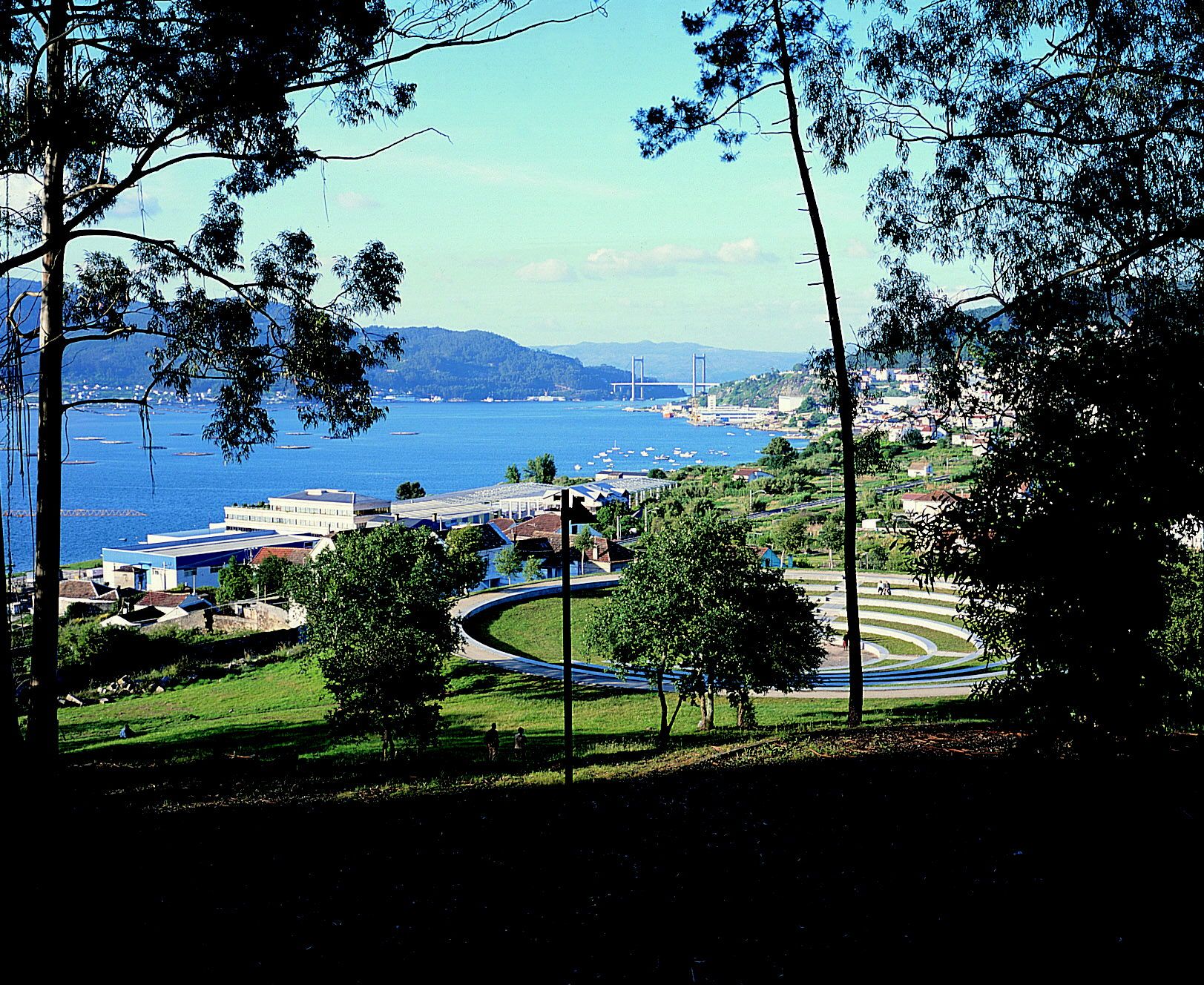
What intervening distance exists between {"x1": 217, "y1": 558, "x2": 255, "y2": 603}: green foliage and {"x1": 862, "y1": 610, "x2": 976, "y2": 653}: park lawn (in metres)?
30.1

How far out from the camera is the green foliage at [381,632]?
48.4 feet

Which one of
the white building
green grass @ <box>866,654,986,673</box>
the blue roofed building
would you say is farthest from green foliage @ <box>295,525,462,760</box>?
the white building

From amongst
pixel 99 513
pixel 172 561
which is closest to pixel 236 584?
pixel 172 561

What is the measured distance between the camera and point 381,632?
1488 centimetres

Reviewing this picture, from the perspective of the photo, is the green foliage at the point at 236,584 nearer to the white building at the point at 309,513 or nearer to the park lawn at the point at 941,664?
the white building at the point at 309,513

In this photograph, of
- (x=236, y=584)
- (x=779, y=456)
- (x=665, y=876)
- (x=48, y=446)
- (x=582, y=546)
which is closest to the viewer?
(x=665, y=876)

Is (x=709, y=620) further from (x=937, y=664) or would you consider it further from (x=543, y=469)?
(x=543, y=469)

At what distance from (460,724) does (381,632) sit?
252 inches

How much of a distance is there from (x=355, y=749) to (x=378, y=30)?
41.3 feet

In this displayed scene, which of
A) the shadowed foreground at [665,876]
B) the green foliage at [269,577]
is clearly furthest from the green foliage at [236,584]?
the shadowed foreground at [665,876]

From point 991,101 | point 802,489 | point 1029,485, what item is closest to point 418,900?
point 1029,485

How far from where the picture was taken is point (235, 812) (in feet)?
27.1

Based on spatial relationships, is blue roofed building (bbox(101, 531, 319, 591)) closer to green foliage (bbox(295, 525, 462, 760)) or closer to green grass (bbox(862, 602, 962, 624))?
green grass (bbox(862, 602, 962, 624))

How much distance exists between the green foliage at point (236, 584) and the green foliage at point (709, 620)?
35021 millimetres
